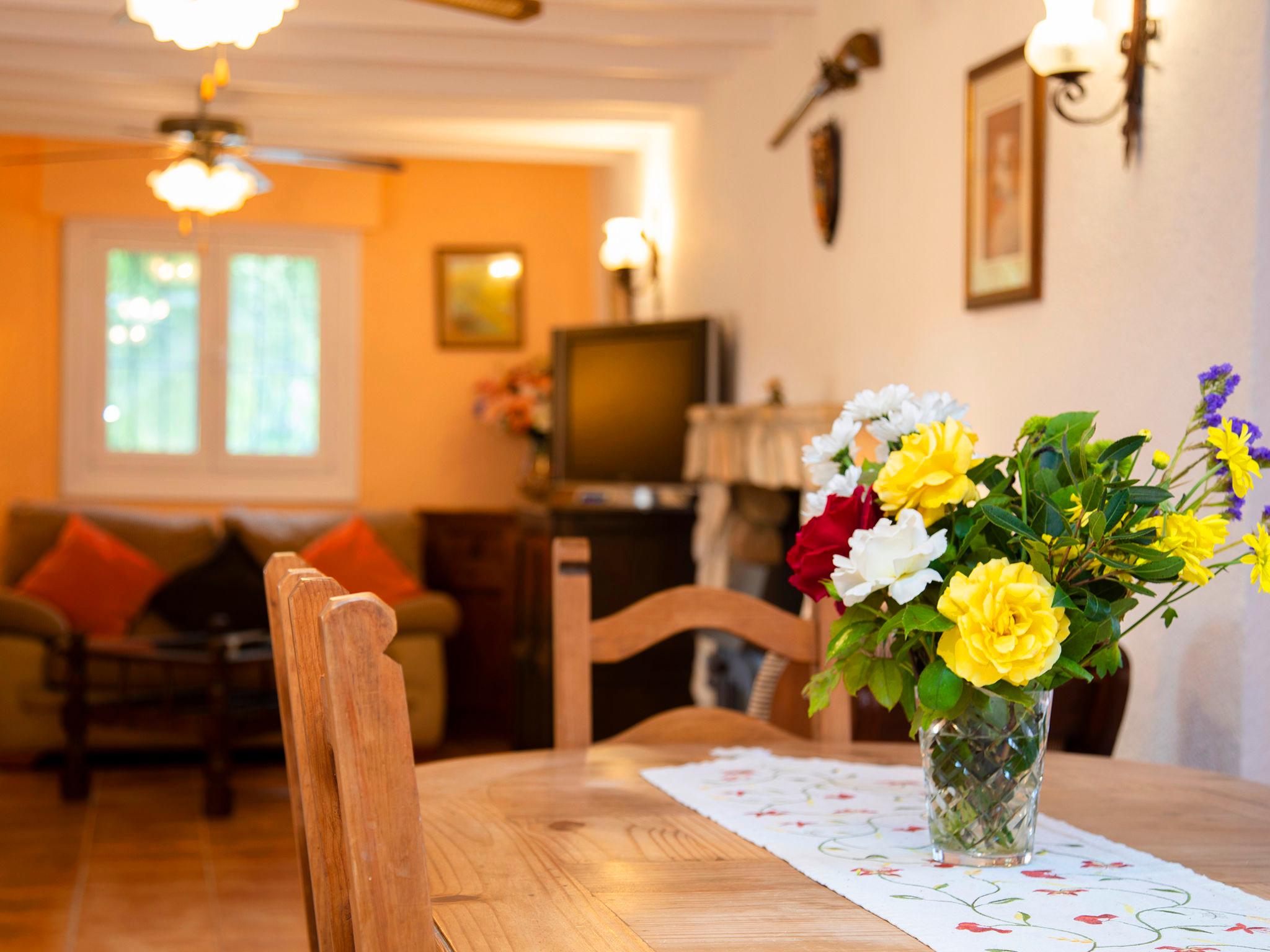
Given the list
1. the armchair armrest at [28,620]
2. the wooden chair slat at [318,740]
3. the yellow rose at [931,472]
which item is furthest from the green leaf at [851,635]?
the armchair armrest at [28,620]

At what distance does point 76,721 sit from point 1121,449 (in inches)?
173

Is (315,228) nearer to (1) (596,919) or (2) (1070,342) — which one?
(2) (1070,342)

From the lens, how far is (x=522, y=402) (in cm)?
612

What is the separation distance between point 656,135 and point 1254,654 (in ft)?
13.5

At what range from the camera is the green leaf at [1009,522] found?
1073 millimetres

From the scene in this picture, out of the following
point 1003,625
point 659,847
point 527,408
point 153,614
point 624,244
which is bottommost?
point 153,614

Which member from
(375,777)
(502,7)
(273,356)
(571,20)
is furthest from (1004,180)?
(273,356)

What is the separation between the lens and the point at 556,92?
192 inches

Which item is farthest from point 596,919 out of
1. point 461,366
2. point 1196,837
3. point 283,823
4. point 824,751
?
point 461,366

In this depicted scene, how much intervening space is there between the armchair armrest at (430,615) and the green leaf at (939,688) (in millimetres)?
4289

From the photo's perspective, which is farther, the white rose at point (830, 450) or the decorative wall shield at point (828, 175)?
the decorative wall shield at point (828, 175)

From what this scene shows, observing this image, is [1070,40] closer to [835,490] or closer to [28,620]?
[835,490]

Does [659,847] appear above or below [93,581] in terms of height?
above

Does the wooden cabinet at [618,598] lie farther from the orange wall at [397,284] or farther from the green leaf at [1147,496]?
the green leaf at [1147,496]
